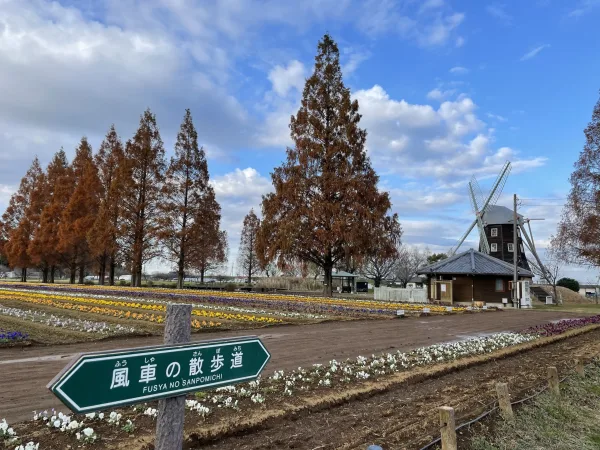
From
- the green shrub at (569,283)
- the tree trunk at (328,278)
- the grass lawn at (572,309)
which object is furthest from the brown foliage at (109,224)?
the green shrub at (569,283)

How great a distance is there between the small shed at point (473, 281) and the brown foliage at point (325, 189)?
9346 mm

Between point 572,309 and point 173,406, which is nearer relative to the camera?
point 173,406

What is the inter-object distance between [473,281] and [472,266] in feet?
4.03

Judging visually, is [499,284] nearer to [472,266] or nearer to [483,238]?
[472,266]

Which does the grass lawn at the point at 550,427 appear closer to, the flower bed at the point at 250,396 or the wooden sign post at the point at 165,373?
the flower bed at the point at 250,396

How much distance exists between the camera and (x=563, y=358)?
9883 mm

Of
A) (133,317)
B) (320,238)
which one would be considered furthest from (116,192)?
(133,317)

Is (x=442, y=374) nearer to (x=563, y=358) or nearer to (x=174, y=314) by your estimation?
(x=563, y=358)

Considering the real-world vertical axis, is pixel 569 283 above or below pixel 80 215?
below

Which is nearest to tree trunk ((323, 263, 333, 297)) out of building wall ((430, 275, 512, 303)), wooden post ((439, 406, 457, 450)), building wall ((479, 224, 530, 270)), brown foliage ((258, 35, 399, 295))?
brown foliage ((258, 35, 399, 295))

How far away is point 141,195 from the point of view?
3794 centimetres

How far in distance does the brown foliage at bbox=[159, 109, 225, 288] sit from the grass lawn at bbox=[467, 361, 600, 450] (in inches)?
1314

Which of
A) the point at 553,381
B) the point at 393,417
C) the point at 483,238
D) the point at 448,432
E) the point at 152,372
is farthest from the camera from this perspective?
the point at 483,238

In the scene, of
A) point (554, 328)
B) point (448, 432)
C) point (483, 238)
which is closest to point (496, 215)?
point (483, 238)
